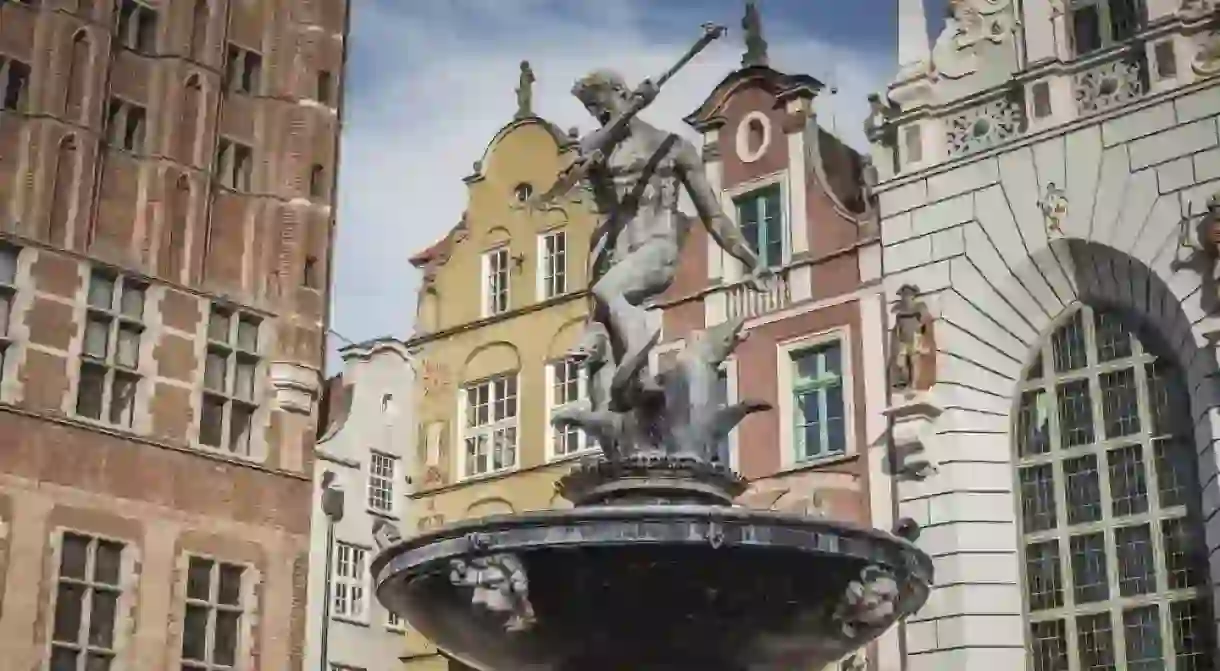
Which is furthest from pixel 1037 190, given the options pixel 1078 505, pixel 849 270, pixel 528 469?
pixel 528 469

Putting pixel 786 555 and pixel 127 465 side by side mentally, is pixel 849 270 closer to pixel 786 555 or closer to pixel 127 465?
pixel 127 465

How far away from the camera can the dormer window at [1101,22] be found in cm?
2041

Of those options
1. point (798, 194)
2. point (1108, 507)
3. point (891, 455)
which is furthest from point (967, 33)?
point (1108, 507)

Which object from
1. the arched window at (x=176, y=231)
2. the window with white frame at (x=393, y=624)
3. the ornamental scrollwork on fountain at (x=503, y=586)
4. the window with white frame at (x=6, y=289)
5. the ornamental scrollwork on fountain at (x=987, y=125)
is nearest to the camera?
the ornamental scrollwork on fountain at (x=503, y=586)

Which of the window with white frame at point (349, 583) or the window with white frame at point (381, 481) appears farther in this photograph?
the window with white frame at point (381, 481)

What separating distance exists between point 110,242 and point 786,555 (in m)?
19.0

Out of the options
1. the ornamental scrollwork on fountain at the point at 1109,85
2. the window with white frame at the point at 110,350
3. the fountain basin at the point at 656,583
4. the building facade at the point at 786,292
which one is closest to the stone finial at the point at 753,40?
the building facade at the point at 786,292

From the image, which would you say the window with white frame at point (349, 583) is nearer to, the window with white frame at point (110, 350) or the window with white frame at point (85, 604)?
the window with white frame at point (85, 604)

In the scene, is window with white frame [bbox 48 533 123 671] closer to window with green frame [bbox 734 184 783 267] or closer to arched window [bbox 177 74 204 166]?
arched window [bbox 177 74 204 166]

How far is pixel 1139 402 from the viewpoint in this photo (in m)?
18.8

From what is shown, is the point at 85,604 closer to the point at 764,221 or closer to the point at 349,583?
the point at 349,583

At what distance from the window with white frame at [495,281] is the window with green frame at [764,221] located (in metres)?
5.67

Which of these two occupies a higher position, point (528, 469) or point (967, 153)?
point (967, 153)

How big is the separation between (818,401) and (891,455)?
1.63 m
